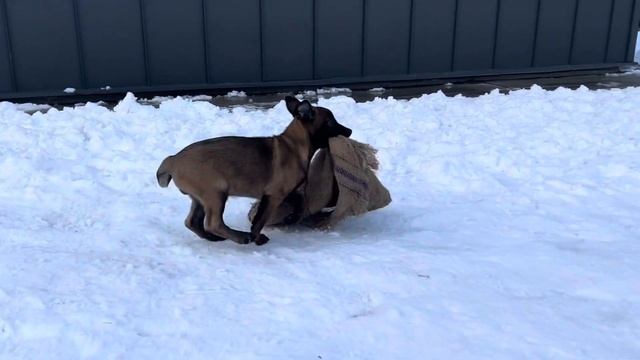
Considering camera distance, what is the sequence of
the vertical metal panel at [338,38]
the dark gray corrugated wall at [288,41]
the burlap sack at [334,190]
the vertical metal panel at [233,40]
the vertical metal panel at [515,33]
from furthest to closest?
the vertical metal panel at [515,33] < the vertical metal panel at [338,38] < the vertical metal panel at [233,40] < the dark gray corrugated wall at [288,41] < the burlap sack at [334,190]

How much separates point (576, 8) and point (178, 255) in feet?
33.3

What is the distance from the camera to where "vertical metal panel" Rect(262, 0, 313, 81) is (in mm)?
9961

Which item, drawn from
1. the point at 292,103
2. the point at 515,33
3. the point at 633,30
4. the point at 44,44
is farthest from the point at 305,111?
the point at 633,30

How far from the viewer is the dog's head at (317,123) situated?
13.0 feet

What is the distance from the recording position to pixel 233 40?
32.1 ft

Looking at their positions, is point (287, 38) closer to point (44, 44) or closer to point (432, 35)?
point (432, 35)

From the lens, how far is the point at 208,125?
A: 6.96m

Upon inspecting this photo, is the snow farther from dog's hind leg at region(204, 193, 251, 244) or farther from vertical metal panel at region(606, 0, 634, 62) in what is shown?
vertical metal panel at region(606, 0, 634, 62)

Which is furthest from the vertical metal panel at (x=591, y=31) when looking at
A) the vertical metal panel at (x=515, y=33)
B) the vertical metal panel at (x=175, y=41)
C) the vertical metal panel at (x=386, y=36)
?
the vertical metal panel at (x=175, y=41)

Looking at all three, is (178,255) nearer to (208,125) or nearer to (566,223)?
(566,223)

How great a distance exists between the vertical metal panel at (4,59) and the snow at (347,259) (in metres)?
2.60

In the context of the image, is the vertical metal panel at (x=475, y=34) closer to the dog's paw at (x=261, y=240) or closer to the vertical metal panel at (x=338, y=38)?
the vertical metal panel at (x=338, y=38)

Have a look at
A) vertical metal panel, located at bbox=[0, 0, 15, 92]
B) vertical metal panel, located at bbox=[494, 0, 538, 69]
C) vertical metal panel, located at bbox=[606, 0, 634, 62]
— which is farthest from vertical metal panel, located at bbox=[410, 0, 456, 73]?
vertical metal panel, located at bbox=[0, 0, 15, 92]

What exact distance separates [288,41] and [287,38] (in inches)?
1.8
